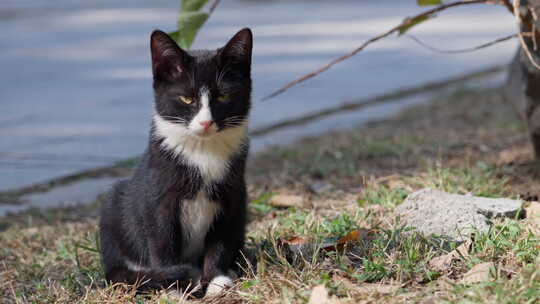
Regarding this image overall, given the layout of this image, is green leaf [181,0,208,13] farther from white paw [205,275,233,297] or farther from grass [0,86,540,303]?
white paw [205,275,233,297]

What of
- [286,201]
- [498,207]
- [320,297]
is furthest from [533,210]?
[320,297]

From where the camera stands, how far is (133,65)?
8797 millimetres

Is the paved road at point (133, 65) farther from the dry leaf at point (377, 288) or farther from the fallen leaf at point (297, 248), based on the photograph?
the dry leaf at point (377, 288)

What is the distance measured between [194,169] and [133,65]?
6.27m

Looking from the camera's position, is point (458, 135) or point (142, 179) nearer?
point (142, 179)

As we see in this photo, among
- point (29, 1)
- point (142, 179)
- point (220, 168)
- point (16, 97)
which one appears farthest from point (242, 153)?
point (29, 1)

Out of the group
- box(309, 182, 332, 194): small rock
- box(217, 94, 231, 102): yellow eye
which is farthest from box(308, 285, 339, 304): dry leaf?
box(309, 182, 332, 194): small rock

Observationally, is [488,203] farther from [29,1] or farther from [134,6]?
[29,1]

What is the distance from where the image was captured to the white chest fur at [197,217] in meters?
2.80

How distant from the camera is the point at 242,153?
292 cm

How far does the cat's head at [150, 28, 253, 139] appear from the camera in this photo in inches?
108

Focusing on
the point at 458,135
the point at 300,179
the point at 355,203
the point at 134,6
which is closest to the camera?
the point at 355,203

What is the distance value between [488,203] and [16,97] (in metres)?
5.20

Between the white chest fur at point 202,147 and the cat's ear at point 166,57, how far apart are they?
17cm
